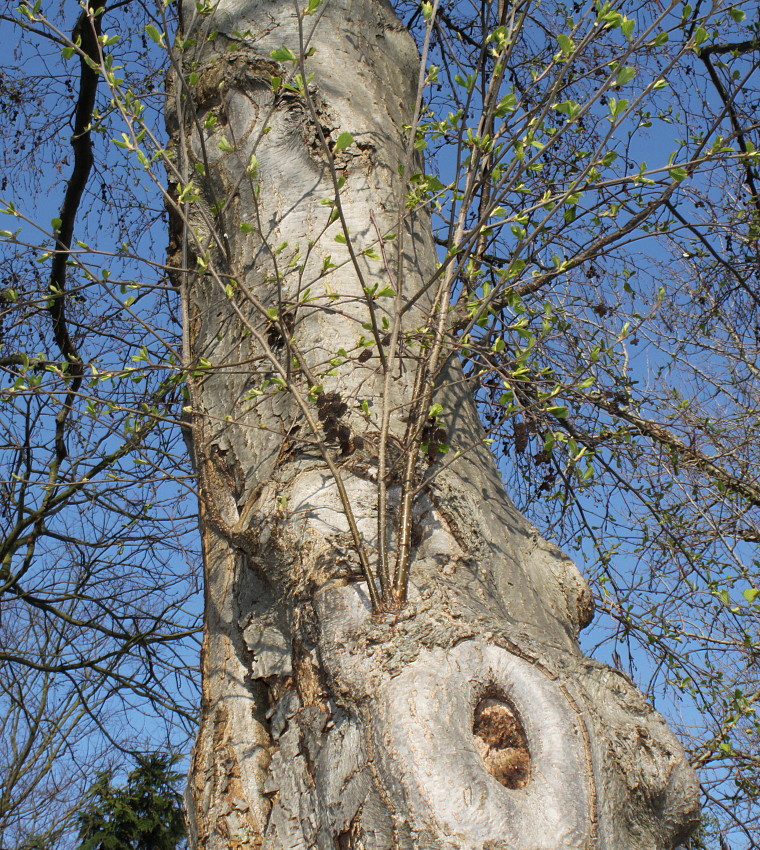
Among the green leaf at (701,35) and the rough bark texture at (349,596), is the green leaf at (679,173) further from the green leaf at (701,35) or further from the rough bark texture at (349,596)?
the rough bark texture at (349,596)

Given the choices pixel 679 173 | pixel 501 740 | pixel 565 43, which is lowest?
pixel 501 740

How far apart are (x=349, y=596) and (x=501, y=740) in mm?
370

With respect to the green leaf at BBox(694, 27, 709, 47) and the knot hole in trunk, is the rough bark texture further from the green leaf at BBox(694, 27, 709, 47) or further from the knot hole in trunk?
the green leaf at BBox(694, 27, 709, 47)

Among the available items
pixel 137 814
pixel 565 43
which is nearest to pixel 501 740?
pixel 565 43

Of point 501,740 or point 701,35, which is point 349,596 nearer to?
point 501,740

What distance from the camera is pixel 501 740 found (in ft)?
4.04

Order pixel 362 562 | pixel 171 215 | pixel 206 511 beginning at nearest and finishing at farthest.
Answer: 1. pixel 362 562
2. pixel 206 511
3. pixel 171 215

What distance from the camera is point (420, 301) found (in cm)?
202

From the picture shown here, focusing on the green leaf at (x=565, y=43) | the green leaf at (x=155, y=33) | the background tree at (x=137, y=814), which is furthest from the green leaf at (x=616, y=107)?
the background tree at (x=137, y=814)

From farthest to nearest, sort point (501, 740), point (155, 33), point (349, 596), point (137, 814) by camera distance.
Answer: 1. point (137, 814)
2. point (155, 33)
3. point (349, 596)
4. point (501, 740)

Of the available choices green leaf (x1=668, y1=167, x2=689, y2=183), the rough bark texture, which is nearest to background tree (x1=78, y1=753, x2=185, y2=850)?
the rough bark texture

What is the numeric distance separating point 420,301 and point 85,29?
2213 mm

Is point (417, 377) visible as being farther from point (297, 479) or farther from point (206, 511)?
point (206, 511)

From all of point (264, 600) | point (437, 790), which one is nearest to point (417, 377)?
point (264, 600)
